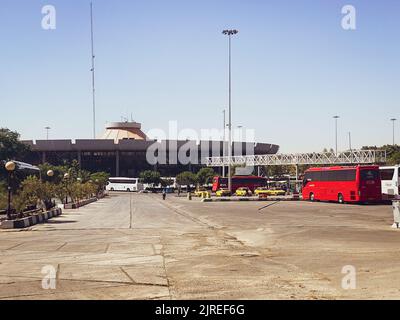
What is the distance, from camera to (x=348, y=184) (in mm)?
41906

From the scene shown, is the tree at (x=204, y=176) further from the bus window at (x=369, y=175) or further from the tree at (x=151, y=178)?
the bus window at (x=369, y=175)

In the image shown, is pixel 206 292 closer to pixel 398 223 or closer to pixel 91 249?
pixel 91 249

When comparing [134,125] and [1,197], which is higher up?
[134,125]

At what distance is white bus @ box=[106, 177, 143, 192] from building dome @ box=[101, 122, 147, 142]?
33908mm

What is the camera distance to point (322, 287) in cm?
933

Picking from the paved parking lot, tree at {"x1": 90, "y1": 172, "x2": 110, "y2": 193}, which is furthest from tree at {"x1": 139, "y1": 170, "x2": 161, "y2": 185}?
the paved parking lot

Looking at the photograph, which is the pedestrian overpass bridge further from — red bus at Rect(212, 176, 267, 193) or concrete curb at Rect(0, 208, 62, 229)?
concrete curb at Rect(0, 208, 62, 229)

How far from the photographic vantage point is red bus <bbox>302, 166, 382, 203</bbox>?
40.6 metres

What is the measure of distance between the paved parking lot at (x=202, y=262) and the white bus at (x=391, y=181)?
89.8ft

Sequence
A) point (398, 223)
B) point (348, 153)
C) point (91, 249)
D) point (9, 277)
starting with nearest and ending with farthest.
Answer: point (9, 277) → point (91, 249) → point (398, 223) → point (348, 153)

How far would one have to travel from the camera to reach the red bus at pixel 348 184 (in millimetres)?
40625
